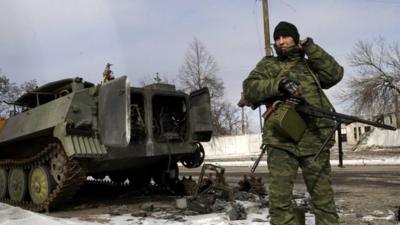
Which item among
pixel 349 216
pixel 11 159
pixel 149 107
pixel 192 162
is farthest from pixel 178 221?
pixel 11 159

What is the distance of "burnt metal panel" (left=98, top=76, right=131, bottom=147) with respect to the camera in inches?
337

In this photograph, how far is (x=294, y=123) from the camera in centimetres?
457

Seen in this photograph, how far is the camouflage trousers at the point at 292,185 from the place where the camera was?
14.8 ft

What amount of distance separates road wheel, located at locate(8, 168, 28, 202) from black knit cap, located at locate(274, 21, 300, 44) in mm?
7066

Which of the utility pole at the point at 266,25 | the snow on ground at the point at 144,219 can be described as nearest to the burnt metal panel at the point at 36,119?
the snow on ground at the point at 144,219

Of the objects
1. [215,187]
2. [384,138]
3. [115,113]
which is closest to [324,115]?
[215,187]

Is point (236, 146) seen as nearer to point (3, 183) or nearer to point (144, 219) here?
point (3, 183)

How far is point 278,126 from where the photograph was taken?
4.59 meters

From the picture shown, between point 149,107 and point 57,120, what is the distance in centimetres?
158

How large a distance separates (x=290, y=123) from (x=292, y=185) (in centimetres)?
50

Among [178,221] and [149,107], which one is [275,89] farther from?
[149,107]

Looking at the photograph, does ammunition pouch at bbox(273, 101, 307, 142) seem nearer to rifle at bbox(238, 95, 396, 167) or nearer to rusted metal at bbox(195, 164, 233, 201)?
rifle at bbox(238, 95, 396, 167)

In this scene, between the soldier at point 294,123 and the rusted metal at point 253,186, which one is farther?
the rusted metal at point 253,186

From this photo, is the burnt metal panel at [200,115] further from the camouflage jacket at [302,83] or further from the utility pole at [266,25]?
the utility pole at [266,25]
